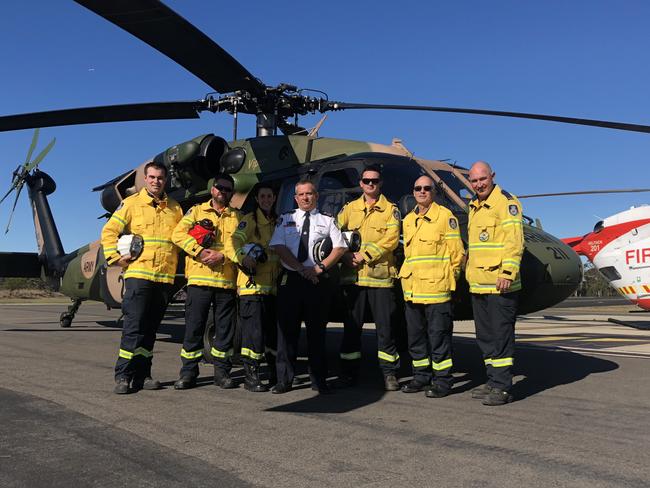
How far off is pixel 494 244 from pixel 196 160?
418 centimetres

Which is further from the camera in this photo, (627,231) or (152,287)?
(627,231)

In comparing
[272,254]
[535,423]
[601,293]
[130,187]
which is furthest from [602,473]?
[601,293]

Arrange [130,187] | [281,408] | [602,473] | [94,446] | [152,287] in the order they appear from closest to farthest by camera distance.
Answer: [602,473]
[94,446]
[281,408]
[152,287]
[130,187]

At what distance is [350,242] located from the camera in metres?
5.15

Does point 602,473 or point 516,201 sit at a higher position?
point 516,201

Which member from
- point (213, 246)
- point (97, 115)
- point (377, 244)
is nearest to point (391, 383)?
point (377, 244)

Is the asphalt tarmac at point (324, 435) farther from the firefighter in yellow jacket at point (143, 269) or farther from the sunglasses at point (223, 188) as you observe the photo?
the sunglasses at point (223, 188)

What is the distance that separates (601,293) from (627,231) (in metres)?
86.0

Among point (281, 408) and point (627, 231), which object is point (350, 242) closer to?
point (281, 408)

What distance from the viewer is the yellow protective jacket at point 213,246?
5.32m

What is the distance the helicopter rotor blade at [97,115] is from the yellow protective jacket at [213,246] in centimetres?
228

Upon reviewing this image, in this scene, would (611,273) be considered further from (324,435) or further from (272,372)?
(324,435)

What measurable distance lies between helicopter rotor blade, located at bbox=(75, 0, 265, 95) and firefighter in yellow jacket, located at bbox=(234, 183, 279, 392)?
5.02ft

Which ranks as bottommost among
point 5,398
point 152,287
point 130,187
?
point 5,398
